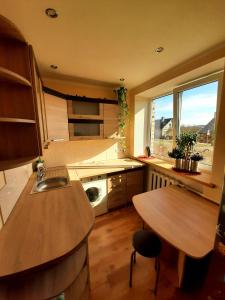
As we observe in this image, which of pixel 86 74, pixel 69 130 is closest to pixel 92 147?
pixel 69 130

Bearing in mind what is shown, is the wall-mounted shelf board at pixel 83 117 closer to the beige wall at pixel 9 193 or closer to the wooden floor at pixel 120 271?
the beige wall at pixel 9 193

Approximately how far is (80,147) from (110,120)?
2.47 ft

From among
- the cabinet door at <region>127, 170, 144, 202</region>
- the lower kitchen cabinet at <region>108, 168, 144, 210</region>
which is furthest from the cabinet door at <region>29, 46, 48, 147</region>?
the cabinet door at <region>127, 170, 144, 202</region>

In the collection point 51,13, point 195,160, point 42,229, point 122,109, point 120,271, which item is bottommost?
point 120,271

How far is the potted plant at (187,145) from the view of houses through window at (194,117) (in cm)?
15

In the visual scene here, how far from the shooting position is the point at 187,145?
6.27ft

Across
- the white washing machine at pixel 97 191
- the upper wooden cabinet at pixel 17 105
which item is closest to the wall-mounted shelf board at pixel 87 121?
the white washing machine at pixel 97 191

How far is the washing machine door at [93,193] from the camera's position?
7.31ft

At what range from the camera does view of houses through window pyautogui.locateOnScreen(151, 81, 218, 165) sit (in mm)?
1780

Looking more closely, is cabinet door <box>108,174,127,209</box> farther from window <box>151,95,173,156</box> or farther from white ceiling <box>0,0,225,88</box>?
white ceiling <box>0,0,225,88</box>

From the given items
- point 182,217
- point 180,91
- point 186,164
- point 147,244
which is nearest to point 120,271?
point 147,244

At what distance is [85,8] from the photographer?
3.07ft

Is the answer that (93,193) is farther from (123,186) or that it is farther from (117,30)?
(117,30)

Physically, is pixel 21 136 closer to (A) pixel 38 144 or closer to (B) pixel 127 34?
(A) pixel 38 144
